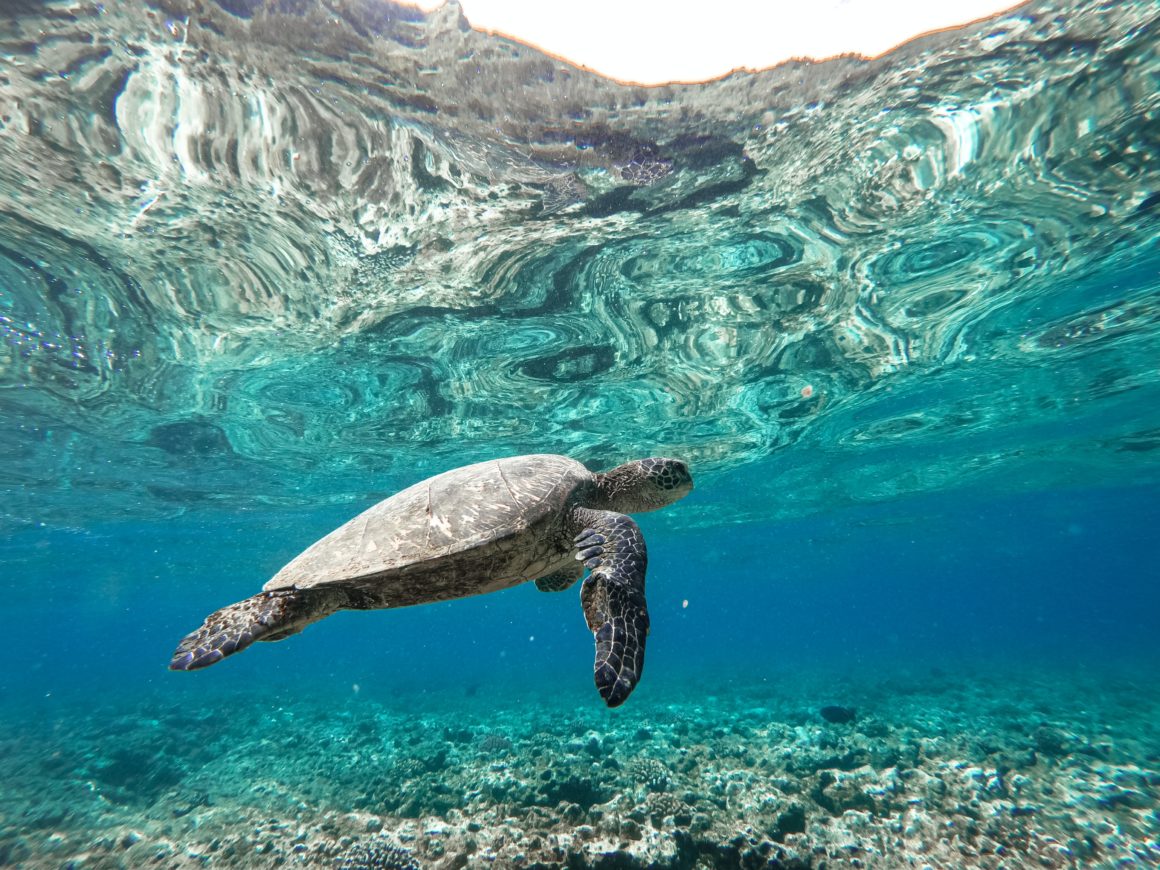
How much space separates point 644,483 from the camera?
553cm

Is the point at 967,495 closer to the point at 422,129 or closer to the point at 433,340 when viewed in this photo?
the point at 433,340

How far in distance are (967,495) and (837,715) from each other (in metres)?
26.5

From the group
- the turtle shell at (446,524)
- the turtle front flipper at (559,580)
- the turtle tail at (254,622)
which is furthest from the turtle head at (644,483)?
the turtle tail at (254,622)

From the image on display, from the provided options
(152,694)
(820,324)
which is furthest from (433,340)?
(152,694)

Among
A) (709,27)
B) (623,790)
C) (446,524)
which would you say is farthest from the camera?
(623,790)

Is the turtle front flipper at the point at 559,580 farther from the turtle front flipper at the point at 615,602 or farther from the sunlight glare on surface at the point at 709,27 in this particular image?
the sunlight glare on surface at the point at 709,27

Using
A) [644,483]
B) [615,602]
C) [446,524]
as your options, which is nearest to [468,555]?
[446,524]

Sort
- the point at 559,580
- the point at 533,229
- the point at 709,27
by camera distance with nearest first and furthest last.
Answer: the point at 709,27, the point at 559,580, the point at 533,229

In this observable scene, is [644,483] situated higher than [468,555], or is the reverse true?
[644,483]

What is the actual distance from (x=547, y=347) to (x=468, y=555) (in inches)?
359

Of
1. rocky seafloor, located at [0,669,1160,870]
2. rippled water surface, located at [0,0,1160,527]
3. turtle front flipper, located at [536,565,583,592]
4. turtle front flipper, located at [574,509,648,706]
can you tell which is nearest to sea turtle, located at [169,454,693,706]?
turtle front flipper, located at [574,509,648,706]

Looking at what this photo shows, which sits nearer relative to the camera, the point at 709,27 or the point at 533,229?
the point at 709,27

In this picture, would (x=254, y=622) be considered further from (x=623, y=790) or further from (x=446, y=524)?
(x=623, y=790)

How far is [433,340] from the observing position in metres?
12.5
